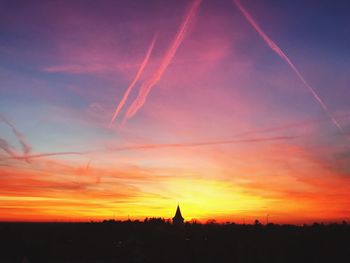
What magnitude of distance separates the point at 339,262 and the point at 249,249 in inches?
424

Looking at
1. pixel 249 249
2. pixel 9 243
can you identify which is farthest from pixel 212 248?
pixel 9 243

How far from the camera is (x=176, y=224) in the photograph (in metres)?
125

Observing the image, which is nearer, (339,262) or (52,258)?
(339,262)

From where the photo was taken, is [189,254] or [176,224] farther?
[176,224]

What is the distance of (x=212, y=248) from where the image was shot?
5506 centimetres

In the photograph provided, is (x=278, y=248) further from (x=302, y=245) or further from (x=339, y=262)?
(x=339, y=262)

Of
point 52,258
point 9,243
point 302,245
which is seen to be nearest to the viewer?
point 52,258

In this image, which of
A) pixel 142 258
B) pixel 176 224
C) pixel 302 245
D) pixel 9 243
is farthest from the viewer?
pixel 176 224

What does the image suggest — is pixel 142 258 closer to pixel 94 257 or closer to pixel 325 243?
pixel 94 257

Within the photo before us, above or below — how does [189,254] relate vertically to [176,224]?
below

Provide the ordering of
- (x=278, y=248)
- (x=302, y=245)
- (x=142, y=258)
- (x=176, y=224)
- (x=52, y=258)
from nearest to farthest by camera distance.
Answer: (x=142, y=258) → (x=52, y=258) → (x=278, y=248) → (x=302, y=245) → (x=176, y=224)

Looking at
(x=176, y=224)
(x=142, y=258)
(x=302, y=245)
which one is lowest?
(x=142, y=258)

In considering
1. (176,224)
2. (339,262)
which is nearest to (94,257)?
(339,262)

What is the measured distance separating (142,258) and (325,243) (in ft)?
86.3
